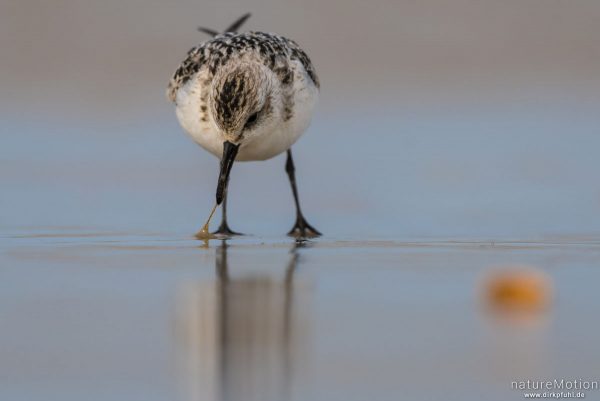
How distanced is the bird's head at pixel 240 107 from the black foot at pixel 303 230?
768mm

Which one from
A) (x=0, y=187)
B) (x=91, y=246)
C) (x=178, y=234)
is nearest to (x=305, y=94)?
(x=178, y=234)

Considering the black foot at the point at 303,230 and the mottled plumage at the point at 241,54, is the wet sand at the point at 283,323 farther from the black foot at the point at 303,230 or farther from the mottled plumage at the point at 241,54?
the mottled plumage at the point at 241,54

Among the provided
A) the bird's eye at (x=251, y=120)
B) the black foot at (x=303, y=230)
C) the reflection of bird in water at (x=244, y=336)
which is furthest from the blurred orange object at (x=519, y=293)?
the black foot at (x=303, y=230)

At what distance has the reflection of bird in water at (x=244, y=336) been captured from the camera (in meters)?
3.88

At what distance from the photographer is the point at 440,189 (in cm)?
917

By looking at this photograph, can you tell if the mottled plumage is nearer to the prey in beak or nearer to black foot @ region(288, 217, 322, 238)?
the prey in beak

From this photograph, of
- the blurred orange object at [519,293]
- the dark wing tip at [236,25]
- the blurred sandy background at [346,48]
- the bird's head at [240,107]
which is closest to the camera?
the blurred orange object at [519,293]

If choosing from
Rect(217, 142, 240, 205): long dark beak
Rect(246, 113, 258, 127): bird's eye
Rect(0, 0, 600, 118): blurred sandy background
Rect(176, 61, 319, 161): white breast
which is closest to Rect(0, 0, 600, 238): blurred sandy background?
Rect(0, 0, 600, 118): blurred sandy background

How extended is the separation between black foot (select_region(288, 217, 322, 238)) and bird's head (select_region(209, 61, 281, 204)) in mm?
768

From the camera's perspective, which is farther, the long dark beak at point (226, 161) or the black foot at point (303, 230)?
the black foot at point (303, 230)

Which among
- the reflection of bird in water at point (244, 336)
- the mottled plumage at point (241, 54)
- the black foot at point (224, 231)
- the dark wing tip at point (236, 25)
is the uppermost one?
the dark wing tip at point (236, 25)

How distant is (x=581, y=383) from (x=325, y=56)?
11866mm

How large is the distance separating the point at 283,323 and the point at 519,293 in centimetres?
96

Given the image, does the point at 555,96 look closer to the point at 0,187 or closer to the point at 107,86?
the point at 107,86
